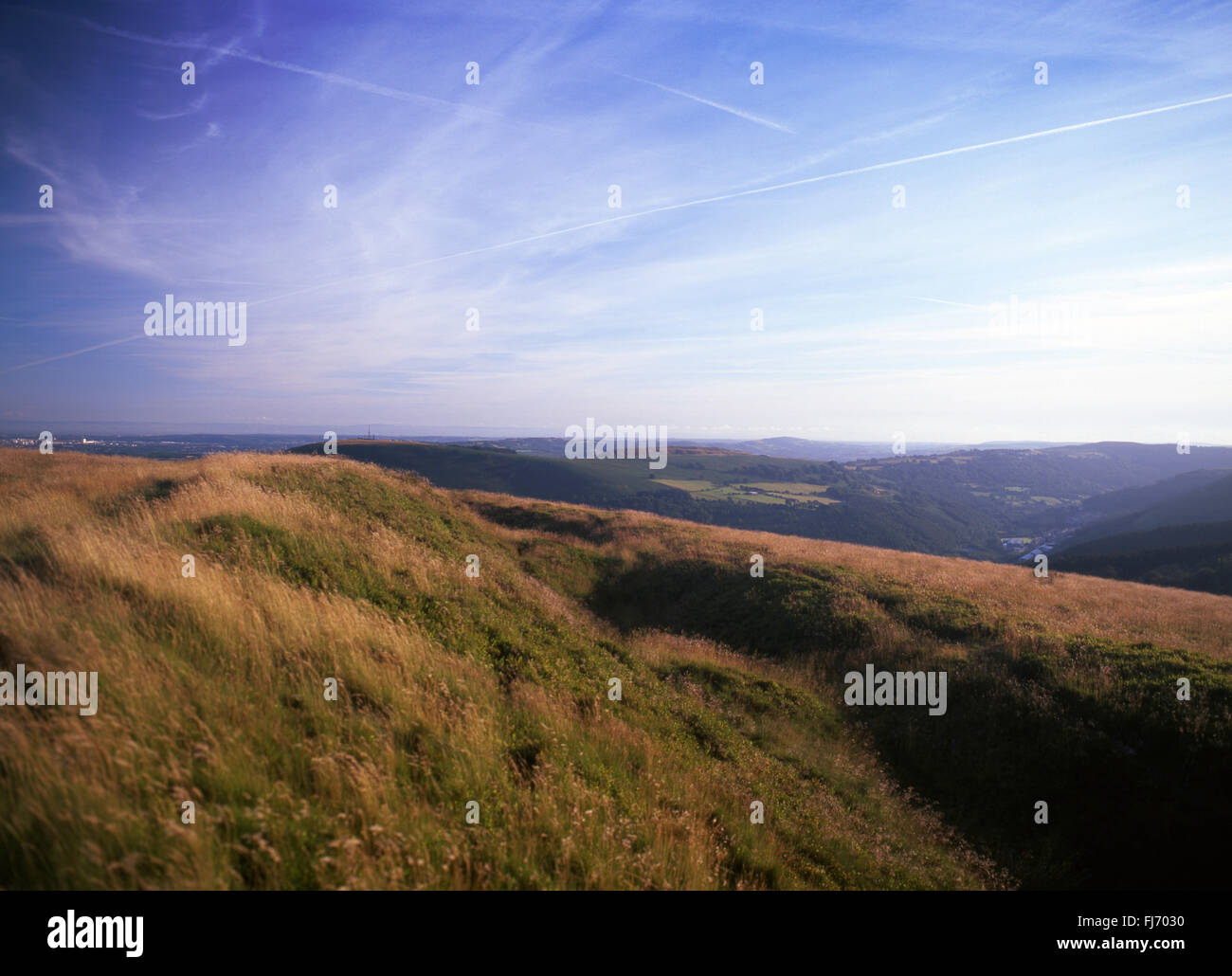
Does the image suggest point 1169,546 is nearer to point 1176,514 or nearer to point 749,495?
point 749,495

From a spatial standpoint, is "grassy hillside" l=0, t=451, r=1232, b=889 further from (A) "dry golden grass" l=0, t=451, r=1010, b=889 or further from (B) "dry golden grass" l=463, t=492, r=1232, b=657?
(B) "dry golden grass" l=463, t=492, r=1232, b=657

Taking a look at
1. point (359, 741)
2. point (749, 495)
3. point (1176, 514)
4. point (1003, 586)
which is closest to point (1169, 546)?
point (1003, 586)

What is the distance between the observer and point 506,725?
19.5 ft

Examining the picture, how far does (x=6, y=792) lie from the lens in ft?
10.7

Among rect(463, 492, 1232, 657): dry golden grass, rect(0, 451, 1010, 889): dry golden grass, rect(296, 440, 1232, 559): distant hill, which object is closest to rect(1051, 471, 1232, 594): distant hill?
rect(296, 440, 1232, 559): distant hill

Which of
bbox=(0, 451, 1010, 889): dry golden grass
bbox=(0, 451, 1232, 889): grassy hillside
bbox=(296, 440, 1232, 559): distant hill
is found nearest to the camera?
bbox=(0, 451, 1010, 889): dry golden grass

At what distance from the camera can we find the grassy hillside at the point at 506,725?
11.8 ft

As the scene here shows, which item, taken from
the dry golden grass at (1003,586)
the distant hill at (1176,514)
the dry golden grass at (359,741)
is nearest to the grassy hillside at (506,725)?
the dry golden grass at (359,741)

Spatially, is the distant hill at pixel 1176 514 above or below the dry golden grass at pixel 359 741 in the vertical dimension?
below

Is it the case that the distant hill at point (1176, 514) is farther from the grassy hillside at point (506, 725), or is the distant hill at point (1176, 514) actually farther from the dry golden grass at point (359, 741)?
the dry golden grass at point (359, 741)

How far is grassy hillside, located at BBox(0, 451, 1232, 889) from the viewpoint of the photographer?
11.8ft
